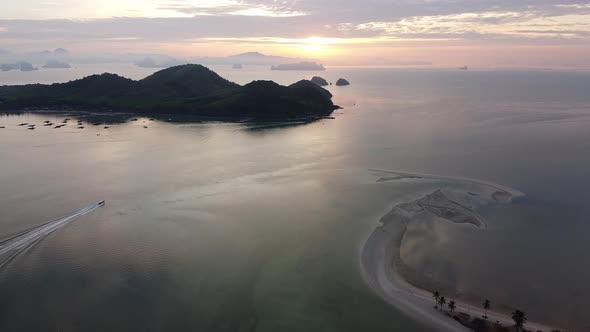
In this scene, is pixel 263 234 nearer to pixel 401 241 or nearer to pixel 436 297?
pixel 401 241

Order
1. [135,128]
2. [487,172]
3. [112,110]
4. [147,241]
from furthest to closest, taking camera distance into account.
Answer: [112,110] < [135,128] < [487,172] < [147,241]

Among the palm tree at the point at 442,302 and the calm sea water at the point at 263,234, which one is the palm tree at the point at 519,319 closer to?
the calm sea water at the point at 263,234

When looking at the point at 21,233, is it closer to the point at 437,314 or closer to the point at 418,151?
the point at 437,314

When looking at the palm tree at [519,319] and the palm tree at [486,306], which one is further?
the palm tree at [486,306]

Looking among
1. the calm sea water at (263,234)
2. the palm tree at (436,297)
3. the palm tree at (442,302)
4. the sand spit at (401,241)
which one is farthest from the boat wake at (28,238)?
the palm tree at (442,302)

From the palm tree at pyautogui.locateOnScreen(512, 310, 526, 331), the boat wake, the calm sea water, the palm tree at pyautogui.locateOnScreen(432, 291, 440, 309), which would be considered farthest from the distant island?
the palm tree at pyautogui.locateOnScreen(512, 310, 526, 331)

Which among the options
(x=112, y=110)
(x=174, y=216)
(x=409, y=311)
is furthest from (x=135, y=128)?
(x=409, y=311)

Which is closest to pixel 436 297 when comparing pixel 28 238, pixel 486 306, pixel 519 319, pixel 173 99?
pixel 486 306
